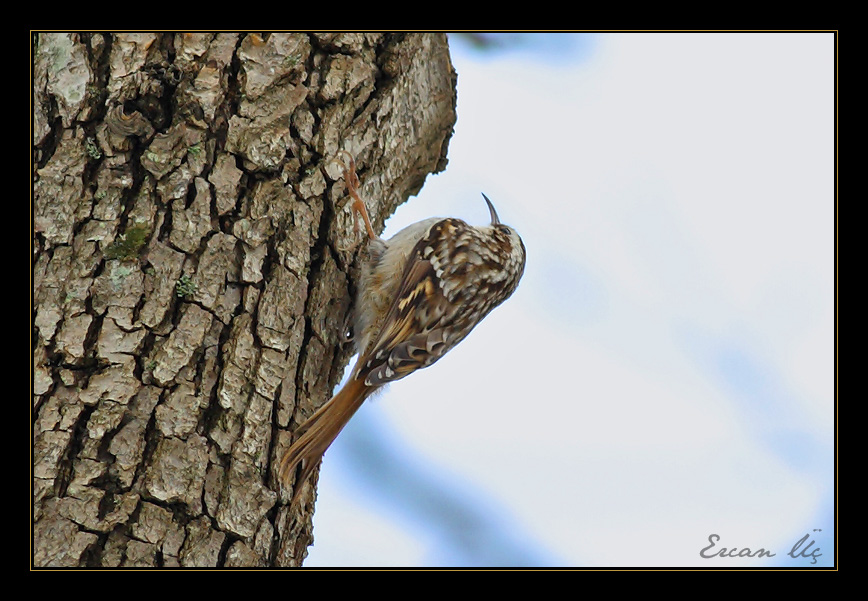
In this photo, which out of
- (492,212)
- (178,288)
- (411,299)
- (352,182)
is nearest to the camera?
(178,288)

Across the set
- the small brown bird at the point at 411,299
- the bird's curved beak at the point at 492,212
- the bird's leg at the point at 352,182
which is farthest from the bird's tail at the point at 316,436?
the bird's curved beak at the point at 492,212

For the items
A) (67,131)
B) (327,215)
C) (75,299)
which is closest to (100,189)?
(67,131)

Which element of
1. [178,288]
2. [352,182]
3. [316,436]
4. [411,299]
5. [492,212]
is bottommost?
[316,436]

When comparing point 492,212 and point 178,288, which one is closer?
point 178,288

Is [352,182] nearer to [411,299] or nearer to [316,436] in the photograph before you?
[411,299]

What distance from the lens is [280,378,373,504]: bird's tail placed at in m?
1.90

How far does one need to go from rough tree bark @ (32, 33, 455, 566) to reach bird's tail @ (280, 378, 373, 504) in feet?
0.11

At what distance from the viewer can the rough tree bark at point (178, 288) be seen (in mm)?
1650

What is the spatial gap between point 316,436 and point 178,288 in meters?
0.49

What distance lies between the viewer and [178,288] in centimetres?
180

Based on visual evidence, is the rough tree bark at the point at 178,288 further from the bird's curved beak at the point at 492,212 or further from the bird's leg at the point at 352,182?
the bird's curved beak at the point at 492,212

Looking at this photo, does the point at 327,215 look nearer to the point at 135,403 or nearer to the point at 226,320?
the point at 226,320

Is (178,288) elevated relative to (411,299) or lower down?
lower down

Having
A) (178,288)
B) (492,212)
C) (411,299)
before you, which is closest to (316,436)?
(178,288)
